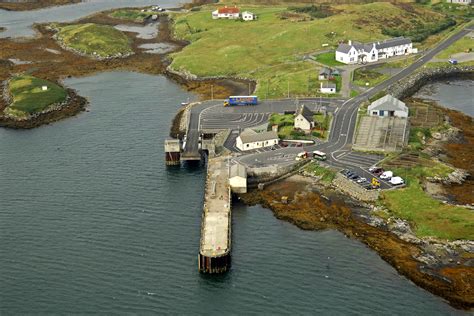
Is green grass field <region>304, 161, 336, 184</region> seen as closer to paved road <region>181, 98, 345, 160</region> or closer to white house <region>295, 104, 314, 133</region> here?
white house <region>295, 104, 314, 133</region>

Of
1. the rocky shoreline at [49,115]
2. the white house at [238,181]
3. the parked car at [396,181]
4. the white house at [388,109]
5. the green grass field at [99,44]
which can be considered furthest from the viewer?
the green grass field at [99,44]

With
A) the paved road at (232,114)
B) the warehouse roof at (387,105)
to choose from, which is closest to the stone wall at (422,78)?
the warehouse roof at (387,105)

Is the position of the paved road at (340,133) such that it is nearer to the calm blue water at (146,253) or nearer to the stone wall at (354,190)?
the stone wall at (354,190)

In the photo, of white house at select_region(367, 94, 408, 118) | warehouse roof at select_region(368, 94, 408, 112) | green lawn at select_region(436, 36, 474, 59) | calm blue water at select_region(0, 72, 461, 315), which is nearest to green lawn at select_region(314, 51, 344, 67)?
green lawn at select_region(436, 36, 474, 59)

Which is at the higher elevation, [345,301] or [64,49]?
[64,49]

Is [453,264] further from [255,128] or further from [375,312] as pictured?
[255,128]

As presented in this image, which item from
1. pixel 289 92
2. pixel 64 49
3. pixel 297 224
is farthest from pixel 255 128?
pixel 64 49
